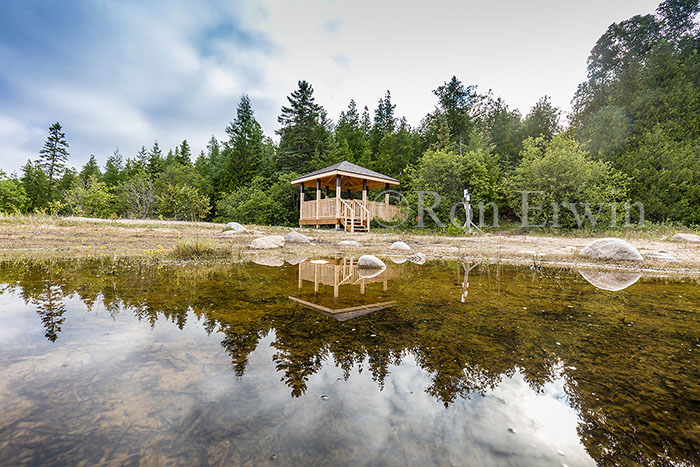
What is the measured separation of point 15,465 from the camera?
33.3 inches

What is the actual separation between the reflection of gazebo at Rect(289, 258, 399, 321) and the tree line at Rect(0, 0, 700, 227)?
13146 millimetres

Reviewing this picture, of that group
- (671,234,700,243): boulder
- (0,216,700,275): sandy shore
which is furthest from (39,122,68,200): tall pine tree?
(671,234,700,243): boulder

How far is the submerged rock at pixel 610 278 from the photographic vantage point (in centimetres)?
399

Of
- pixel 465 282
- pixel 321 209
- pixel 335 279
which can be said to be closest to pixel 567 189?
pixel 321 209

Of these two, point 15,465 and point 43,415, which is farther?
point 43,415

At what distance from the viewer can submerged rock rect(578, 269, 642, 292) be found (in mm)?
3986

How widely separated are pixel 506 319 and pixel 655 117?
25445 mm

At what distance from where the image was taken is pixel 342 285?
12.4ft

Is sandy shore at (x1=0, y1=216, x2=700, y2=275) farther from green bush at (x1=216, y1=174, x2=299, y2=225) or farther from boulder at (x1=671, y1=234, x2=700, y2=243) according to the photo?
green bush at (x1=216, y1=174, x2=299, y2=225)

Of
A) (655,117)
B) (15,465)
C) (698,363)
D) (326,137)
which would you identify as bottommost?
(698,363)

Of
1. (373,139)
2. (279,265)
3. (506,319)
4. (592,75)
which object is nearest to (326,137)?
(373,139)

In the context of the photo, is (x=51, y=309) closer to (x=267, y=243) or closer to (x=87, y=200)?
(x=267, y=243)

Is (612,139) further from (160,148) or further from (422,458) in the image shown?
(160,148)

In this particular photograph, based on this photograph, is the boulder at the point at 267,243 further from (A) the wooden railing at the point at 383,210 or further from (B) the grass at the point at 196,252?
(A) the wooden railing at the point at 383,210
